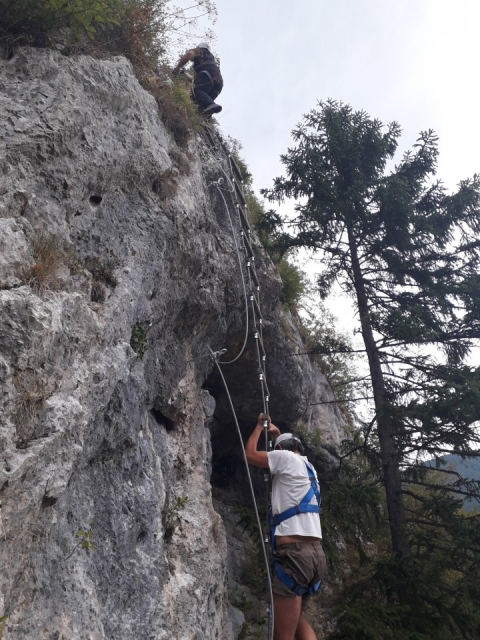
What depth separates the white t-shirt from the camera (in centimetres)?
497

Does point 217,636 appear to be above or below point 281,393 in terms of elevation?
below

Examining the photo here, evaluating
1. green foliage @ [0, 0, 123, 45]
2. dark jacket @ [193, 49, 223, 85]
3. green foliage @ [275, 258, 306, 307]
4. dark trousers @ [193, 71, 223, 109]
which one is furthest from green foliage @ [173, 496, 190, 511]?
dark jacket @ [193, 49, 223, 85]

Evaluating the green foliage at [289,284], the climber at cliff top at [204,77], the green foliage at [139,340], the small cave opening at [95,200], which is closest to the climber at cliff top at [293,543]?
the green foliage at [139,340]

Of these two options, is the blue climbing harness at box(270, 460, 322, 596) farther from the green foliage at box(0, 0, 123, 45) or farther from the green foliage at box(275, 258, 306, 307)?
the green foliage at box(275, 258, 306, 307)

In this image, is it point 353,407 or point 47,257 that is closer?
point 47,257

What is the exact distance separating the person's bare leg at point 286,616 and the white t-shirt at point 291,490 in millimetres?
606

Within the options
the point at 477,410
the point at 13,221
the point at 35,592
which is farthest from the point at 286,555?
the point at 477,410

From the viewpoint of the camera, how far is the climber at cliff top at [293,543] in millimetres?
4824

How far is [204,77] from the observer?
948cm

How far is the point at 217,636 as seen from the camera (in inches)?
213

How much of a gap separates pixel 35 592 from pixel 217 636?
109 inches

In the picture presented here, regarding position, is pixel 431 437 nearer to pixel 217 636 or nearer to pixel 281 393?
pixel 281 393

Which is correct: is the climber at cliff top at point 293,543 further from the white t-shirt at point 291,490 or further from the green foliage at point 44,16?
the green foliage at point 44,16

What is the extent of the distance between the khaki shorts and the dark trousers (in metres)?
7.35
